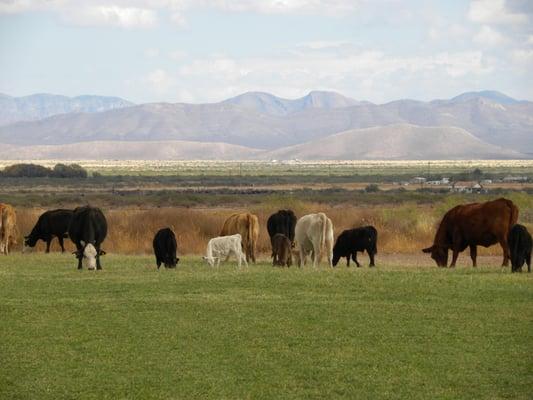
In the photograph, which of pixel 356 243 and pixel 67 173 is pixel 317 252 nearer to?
pixel 356 243

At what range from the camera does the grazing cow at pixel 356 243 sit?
28.0m

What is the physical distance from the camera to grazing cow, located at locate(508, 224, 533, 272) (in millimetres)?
24109

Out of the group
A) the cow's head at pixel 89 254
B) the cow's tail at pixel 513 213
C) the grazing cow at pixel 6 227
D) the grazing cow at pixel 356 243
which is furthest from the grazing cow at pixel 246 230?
the grazing cow at pixel 6 227

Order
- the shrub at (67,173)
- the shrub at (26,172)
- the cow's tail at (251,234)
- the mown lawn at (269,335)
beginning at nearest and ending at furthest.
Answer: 1. the mown lawn at (269,335)
2. the cow's tail at (251,234)
3. the shrub at (67,173)
4. the shrub at (26,172)

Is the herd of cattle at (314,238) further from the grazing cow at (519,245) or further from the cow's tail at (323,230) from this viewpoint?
the grazing cow at (519,245)

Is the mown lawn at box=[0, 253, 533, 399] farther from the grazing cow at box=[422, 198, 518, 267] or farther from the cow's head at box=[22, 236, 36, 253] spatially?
the cow's head at box=[22, 236, 36, 253]

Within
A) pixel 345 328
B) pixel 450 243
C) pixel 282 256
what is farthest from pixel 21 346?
pixel 450 243

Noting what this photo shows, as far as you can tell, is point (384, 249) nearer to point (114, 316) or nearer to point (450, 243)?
point (450, 243)

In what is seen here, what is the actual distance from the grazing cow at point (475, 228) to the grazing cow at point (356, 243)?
1681 mm

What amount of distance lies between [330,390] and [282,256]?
14527 mm

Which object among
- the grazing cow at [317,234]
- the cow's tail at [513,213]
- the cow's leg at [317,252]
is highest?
the cow's tail at [513,213]

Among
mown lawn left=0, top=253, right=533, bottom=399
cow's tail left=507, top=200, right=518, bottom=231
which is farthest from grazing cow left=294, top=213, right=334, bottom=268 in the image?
cow's tail left=507, top=200, right=518, bottom=231

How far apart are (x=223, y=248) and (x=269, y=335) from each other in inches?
427

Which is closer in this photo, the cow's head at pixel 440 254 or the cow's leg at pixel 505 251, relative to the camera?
the cow's leg at pixel 505 251
